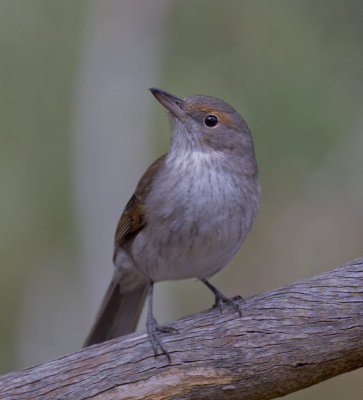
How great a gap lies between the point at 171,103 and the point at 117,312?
172 cm

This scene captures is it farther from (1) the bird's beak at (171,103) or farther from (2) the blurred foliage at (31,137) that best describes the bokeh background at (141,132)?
(1) the bird's beak at (171,103)

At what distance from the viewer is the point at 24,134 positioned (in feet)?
27.3

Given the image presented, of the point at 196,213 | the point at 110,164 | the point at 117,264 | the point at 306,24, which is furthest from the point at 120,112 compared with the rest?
the point at 196,213

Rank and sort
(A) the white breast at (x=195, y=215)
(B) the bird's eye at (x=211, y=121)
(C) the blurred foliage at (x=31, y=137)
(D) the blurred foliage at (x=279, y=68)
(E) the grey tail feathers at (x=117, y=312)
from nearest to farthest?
(A) the white breast at (x=195, y=215), (B) the bird's eye at (x=211, y=121), (E) the grey tail feathers at (x=117, y=312), (D) the blurred foliage at (x=279, y=68), (C) the blurred foliage at (x=31, y=137)

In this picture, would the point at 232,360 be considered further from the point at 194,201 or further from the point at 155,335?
the point at 194,201

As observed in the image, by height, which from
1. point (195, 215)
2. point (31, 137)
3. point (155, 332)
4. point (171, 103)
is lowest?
point (155, 332)

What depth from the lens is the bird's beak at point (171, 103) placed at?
4.84 m

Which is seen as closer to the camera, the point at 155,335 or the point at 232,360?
the point at 232,360

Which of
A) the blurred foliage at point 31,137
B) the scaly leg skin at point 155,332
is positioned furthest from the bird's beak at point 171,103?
the blurred foliage at point 31,137

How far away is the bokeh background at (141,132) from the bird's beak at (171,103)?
2676mm

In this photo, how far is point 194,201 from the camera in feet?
14.7

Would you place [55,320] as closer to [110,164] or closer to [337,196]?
[110,164]

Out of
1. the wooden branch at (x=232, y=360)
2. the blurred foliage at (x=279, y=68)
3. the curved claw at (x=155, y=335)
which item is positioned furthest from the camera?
the blurred foliage at (x=279, y=68)

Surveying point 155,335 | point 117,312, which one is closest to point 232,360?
point 155,335
